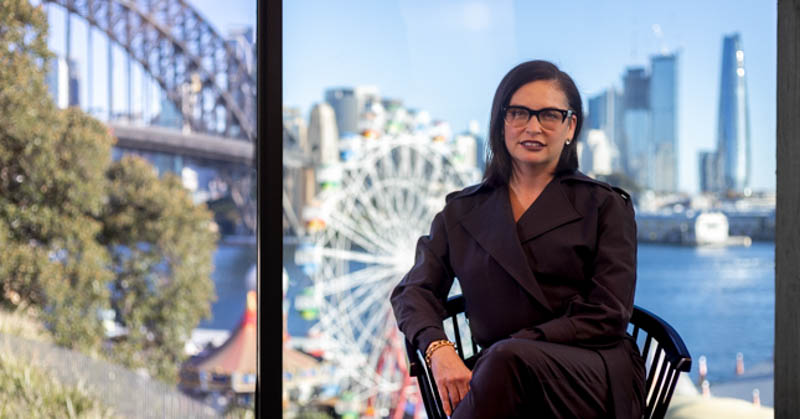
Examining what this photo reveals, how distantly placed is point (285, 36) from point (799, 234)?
1.23m

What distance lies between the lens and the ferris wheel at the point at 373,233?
8.81 m

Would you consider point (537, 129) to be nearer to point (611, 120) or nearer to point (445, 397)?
point (445, 397)

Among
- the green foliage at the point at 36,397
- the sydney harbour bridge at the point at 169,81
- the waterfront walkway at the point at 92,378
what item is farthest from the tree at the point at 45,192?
the green foliage at the point at 36,397

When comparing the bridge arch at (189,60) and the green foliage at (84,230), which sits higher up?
the bridge arch at (189,60)

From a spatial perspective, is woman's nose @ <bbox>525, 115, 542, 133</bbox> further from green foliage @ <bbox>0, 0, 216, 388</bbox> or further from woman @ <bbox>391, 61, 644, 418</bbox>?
green foliage @ <bbox>0, 0, 216, 388</bbox>

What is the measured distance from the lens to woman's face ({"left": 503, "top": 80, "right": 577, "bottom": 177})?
4.51ft

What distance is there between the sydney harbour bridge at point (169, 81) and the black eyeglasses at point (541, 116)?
3.98 meters

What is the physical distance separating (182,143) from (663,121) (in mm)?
5261

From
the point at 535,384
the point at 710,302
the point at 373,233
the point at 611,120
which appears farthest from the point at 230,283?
the point at 710,302

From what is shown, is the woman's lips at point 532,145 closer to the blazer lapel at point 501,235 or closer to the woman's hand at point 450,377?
the blazer lapel at point 501,235

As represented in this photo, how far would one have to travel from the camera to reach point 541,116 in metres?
1.38

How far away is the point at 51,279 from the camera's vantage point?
5.27m

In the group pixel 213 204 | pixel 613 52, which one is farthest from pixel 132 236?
pixel 613 52

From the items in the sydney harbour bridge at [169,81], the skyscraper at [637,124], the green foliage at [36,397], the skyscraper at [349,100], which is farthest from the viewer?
the skyscraper at [349,100]
